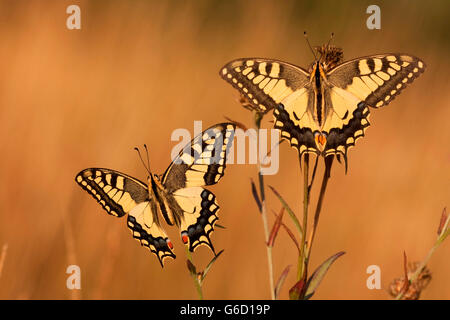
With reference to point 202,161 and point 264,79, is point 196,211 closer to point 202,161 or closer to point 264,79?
point 202,161

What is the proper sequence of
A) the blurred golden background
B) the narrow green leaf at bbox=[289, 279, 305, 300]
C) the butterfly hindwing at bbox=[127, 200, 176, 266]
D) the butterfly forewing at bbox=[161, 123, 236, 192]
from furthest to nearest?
1. the blurred golden background
2. the butterfly hindwing at bbox=[127, 200, 176, 266]
3. the butterfly forewing at bbox=[161, 123, 236, 192]
4. the narrow green leaf at bbox=[289, 279, 305, 300]

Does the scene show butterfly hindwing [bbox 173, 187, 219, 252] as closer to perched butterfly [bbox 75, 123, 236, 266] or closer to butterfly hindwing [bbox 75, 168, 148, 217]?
perched butterfly [bbox 75, 123, 236, 266]

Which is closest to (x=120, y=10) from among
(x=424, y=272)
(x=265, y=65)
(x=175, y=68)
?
(x=175, y=68)

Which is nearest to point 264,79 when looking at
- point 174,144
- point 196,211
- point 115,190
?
point 196,211

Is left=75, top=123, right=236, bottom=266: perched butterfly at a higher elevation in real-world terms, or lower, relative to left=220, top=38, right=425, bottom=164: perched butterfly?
lower

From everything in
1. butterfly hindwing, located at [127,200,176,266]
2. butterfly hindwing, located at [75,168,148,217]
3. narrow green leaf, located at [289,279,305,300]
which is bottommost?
narrow green leaf, located at [289,279,305,300]

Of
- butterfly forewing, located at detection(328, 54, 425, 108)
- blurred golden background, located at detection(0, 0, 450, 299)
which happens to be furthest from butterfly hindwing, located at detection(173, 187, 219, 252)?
blurred golden background, located at detection(0, 0, 450, 299)
